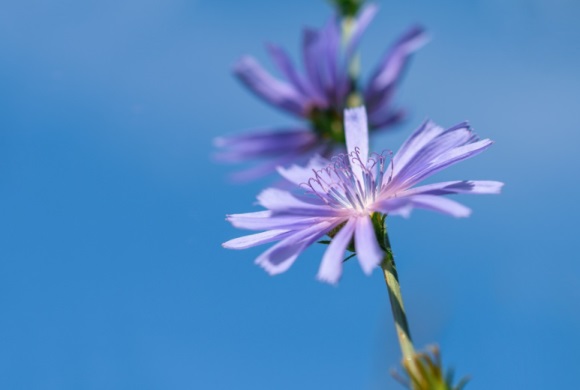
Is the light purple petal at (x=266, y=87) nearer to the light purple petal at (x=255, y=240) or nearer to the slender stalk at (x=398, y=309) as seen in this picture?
the light purple petal at (x=255, y=240)

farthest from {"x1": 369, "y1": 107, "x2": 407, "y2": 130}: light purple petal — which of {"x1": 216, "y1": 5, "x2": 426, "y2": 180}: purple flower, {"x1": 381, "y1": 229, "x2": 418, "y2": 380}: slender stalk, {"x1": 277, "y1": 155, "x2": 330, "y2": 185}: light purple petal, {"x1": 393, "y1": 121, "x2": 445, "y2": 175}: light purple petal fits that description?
{"x1": 381, "y1": 229, "x2": 418, "y2": 380}: slender stalk

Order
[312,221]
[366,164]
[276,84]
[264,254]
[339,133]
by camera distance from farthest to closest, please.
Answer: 1. [276,84]
2. [339,133]
3. [366,164]
4. [312,221]
5. [264,254]

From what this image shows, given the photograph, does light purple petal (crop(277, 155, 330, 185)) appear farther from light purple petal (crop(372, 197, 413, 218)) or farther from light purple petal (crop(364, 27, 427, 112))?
light purple petal (crop(364, 27, 427, 112))

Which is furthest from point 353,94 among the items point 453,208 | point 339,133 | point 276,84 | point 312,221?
point 453,208

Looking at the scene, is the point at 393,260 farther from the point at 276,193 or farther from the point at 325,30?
the point at 325,30

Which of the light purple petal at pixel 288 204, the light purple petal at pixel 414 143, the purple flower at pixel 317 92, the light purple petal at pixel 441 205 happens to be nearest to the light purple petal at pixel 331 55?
the purple flower at pixel 317 92

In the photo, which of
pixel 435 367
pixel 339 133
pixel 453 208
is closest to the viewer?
pixel 435 367
